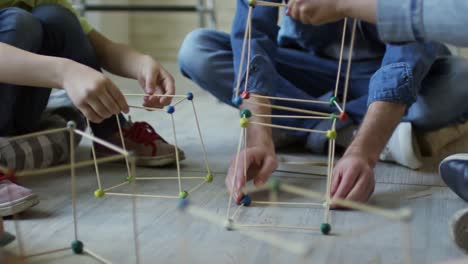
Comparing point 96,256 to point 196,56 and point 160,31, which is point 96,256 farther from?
point 160,31

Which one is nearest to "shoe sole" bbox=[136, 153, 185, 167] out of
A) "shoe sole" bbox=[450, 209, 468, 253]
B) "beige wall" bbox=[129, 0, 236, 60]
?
"shoe sole" bbox=[450, 209, 468, 253]

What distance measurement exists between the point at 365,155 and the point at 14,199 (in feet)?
1.84

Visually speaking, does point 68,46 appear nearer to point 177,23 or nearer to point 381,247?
point 381,247

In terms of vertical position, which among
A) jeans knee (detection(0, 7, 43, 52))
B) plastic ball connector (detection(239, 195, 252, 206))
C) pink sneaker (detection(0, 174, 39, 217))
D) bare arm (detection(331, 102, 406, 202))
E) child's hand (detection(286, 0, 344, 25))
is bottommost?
plastic ball connector (detection(239, 195, 252, 206))

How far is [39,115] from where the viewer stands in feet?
4.10

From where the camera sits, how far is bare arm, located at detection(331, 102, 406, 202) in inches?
38.6

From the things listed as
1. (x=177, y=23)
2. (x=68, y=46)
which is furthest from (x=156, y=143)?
(x=177, y=23)

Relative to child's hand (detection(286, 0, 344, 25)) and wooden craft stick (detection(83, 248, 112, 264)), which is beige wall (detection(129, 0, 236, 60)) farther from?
wooden craft stick (detection(83, 248, 112, 264))

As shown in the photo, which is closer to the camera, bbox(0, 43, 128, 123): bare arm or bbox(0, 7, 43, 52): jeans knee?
bbox(0, 43, 128, 123): bare arm

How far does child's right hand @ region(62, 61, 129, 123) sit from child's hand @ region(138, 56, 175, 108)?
0.14 metres

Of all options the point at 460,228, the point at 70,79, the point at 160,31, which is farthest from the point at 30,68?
the point at 160,31

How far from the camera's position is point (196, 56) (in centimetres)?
136

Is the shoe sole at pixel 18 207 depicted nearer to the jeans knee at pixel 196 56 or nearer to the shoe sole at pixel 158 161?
the shoe sole at pixel 158 161

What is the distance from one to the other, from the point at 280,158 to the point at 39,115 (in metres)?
0.50
